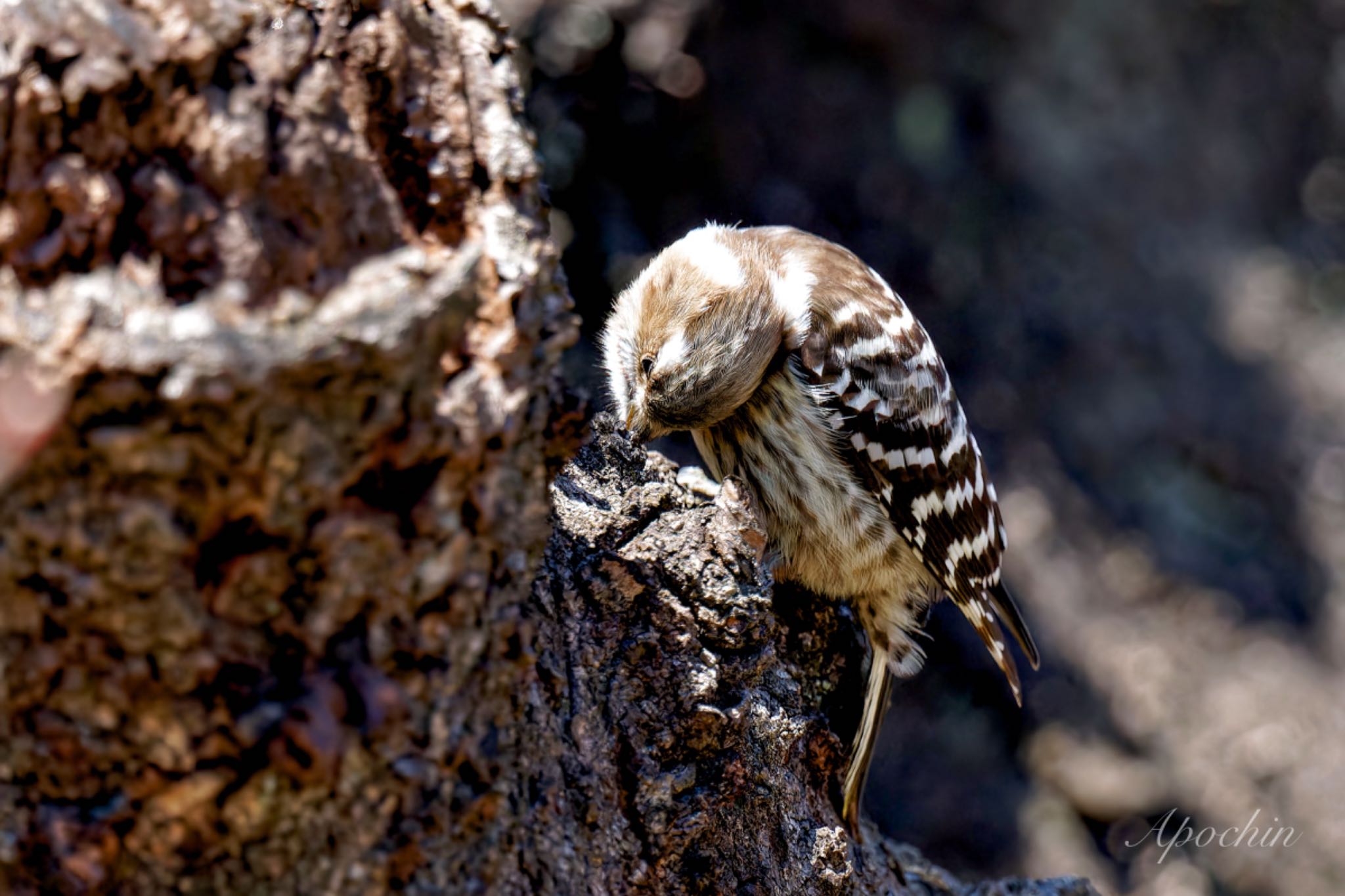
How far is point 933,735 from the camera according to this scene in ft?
17.3

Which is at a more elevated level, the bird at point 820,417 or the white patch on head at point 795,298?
the white patch on head at point 795,298

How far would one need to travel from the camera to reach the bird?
9.77 ft

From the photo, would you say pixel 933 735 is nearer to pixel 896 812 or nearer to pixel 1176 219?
pixel 896 812

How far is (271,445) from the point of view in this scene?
1238 millimetres

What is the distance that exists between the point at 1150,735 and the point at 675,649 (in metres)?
4.35

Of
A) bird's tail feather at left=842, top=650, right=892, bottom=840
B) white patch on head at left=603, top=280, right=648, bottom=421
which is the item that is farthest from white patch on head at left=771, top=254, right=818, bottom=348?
bird's tail feather at left=842, top=650, right=892, bottom=840

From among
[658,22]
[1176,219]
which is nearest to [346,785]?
[658,22]

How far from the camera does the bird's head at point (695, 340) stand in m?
2.95

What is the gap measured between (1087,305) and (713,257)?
390 cm

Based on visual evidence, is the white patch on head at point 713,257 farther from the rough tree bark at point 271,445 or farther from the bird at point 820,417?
the rough tree bark at point 271,445
